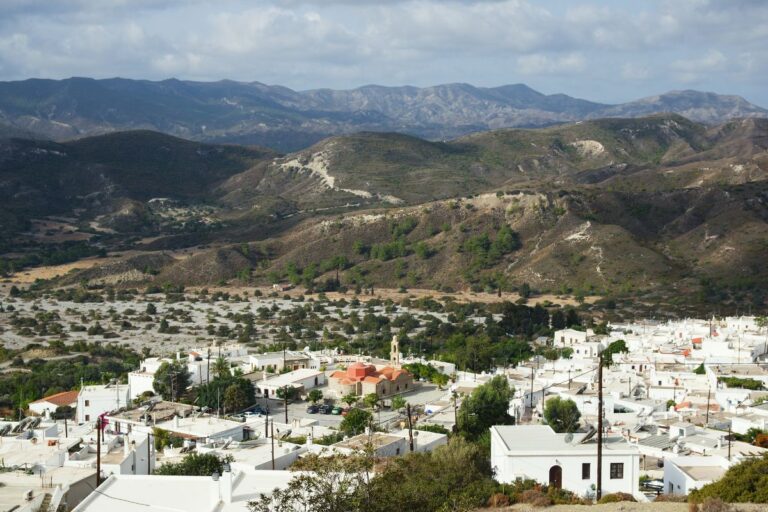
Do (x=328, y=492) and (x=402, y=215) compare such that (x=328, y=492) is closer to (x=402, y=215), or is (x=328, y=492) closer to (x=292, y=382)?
(x=292, y=382)

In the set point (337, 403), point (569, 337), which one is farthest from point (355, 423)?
point (569, 337)

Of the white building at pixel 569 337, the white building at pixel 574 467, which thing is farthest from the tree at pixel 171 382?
the white building at pixel 569 337

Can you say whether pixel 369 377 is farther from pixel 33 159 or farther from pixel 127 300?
pixel 33 159

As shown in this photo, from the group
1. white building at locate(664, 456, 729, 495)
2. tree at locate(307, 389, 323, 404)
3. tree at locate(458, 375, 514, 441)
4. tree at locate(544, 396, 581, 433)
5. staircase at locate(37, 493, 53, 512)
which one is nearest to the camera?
staircase at locate(37, 493, 53, 512)

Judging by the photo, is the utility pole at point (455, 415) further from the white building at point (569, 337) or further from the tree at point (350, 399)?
the white building at point (569, 337)

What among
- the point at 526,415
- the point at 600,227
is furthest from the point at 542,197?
the point at 526,415

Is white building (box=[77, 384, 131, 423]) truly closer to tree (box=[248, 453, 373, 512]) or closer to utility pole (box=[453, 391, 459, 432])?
utility pole (box=[453, 391, 459, 432])

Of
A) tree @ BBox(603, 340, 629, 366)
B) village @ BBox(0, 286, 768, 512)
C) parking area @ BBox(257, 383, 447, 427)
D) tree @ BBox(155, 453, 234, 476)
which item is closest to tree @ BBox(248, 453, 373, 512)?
village @ BBox(0, 286, 768, 512)
